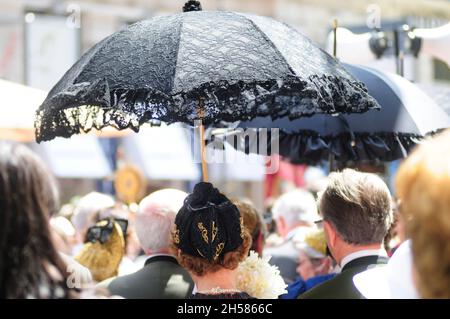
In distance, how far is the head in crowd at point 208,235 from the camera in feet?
11.9

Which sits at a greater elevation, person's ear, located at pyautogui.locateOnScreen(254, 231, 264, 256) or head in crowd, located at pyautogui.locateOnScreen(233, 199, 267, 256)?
head in crowd, located at pyautogui.locateOnScreen(233, 199, 267, 256)

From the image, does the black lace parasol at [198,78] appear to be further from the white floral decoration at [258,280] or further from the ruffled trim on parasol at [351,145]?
the ruffled trim on parasol at [351,145]

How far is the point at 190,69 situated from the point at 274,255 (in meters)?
2.71

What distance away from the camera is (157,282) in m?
4.40

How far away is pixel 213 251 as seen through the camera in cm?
363

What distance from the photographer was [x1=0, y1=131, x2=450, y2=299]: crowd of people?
7.63ft

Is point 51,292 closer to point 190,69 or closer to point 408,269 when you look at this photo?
point 408,269

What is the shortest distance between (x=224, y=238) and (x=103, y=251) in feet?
5.06

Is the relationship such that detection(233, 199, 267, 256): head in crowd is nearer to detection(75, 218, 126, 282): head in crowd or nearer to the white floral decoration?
detection(75, 218, 126, 282): head in crowd

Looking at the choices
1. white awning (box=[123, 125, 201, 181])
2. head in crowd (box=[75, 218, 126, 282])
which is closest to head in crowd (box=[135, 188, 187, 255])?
head in crowd (box=[75, 218, 126, 282])

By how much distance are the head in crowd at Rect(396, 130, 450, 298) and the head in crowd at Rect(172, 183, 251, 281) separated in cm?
137

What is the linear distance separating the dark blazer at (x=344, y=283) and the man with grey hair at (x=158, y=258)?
2.47 feet
